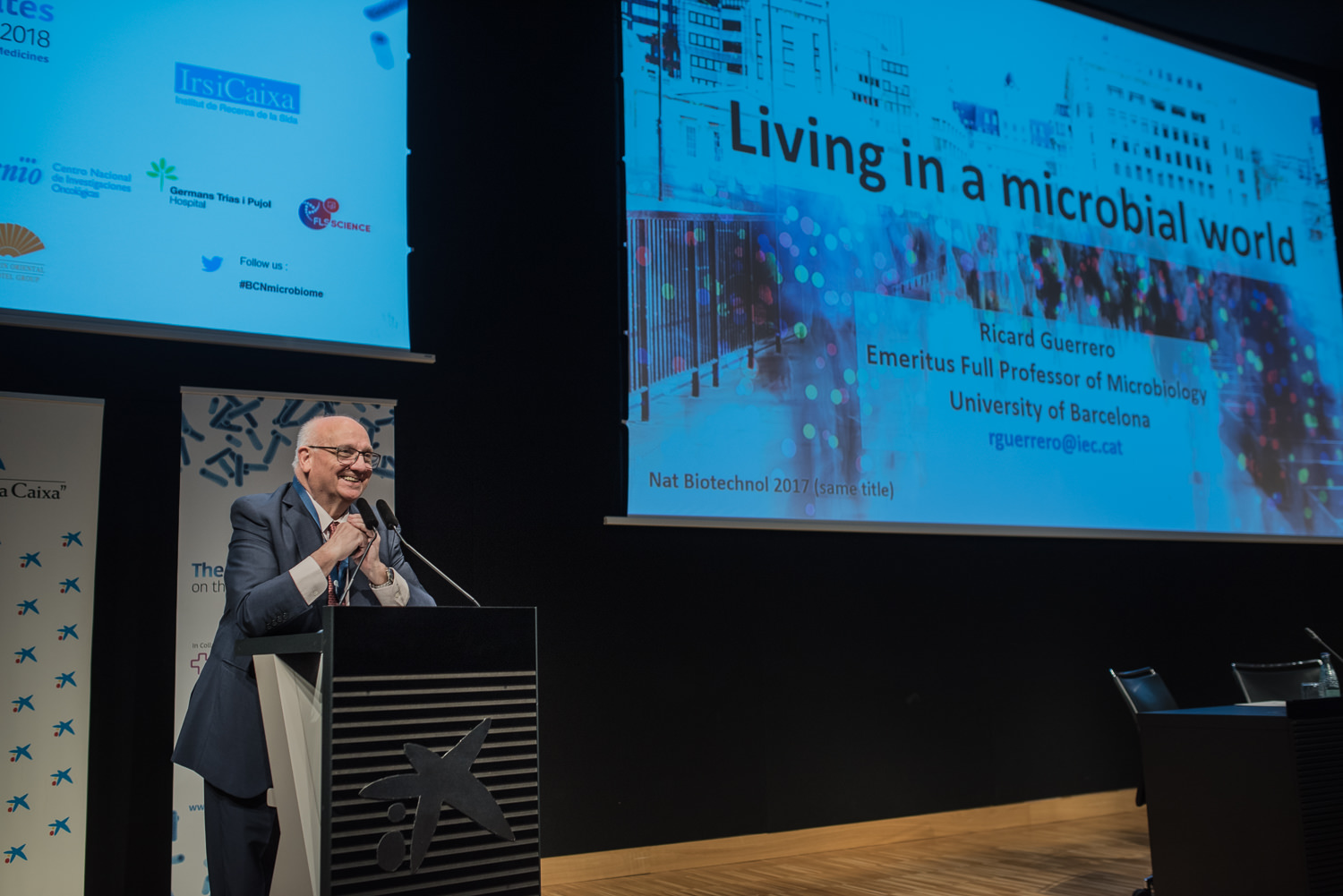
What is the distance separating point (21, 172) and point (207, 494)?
116cm

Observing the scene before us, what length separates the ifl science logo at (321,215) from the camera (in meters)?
3.95

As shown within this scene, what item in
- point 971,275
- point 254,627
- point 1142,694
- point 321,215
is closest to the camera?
point 254,627

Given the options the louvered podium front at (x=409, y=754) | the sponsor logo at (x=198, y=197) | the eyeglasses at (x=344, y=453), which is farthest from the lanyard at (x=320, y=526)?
the sponsor logo at (x=198, y=197)

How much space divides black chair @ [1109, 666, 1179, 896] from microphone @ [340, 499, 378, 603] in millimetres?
2526

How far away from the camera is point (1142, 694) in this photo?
387 centimetres

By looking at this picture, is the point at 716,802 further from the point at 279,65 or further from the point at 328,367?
the point at 279,65

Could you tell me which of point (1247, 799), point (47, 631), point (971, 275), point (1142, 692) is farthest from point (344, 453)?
point (971, 275)

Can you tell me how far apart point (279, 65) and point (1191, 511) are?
4.84 metres

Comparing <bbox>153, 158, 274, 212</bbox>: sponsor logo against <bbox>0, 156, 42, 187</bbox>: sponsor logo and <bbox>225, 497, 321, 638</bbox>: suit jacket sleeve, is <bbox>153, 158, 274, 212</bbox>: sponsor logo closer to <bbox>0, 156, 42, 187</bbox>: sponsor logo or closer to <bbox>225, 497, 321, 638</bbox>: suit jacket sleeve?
<bbox>0, 156, 42, 187</bbox>: sponsor logo

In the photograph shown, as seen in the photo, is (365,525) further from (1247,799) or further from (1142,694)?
(1142,694)

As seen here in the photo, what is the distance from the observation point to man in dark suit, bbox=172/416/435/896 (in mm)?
2252

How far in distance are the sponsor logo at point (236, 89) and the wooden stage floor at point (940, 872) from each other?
3055 mm

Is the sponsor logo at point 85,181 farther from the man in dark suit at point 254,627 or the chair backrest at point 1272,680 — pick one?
the chair backrest at point 1272,680

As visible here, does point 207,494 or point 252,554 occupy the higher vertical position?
point 207,494
